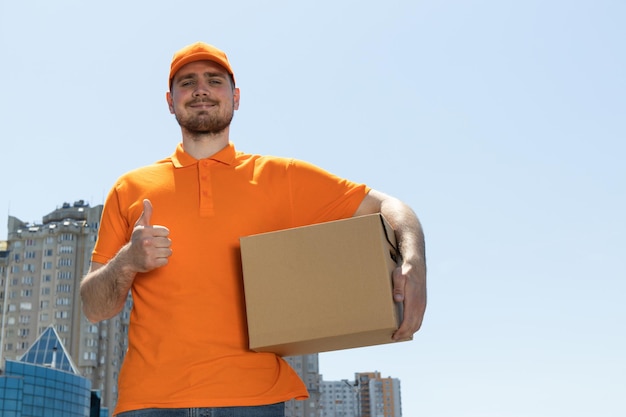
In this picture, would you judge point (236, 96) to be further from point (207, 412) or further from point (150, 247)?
point (207, 412)

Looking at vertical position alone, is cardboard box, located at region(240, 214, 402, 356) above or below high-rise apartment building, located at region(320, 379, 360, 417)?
below

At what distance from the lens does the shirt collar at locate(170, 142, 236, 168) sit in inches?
153

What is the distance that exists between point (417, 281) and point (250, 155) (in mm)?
1211

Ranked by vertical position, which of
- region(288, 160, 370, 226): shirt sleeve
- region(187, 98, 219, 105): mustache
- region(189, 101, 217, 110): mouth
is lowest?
region(288, 160, 370, 226): shirt sleeve

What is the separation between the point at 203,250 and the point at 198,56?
104 centimetres

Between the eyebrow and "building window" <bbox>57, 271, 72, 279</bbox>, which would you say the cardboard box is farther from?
"building window" <bbox>57, 271, 72, 279</bbox>

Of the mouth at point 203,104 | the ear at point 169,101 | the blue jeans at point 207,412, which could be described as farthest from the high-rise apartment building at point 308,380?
the blue jeans at point 207,412

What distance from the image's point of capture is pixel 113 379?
82938 mm

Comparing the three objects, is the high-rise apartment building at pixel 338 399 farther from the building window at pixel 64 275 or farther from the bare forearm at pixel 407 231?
the bare forearm at pixel 407 231

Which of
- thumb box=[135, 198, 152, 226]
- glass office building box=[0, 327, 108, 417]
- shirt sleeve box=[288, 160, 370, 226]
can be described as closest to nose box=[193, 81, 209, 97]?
shirt sleeve box=[288, 160, 370, 226]

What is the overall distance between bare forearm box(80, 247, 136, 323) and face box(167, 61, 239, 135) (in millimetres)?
836

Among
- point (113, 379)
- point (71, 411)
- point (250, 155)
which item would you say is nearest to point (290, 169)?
point (250, 155)

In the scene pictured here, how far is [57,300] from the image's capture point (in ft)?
274

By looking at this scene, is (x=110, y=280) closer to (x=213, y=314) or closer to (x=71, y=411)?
(x=213, y=314)
